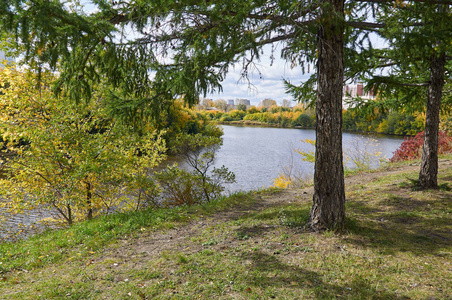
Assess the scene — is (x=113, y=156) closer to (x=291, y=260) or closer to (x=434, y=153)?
(x=291, y=260)

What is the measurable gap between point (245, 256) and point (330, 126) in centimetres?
219

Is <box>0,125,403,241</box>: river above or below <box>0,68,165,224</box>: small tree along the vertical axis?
below

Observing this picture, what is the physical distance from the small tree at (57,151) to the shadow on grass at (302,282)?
189 inches

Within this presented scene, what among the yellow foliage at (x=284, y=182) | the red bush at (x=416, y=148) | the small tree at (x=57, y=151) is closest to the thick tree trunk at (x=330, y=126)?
the small tree at (x=57, y=151)

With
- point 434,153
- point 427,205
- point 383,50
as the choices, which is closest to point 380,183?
point 434,153

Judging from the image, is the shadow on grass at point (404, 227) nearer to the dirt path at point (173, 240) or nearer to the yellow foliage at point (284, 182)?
the dirt path at point (173, 240)

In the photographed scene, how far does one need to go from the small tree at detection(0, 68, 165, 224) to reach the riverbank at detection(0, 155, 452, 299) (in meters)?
1.68

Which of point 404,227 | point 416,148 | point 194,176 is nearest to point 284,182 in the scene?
point 194,176

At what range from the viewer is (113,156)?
24.2 ft

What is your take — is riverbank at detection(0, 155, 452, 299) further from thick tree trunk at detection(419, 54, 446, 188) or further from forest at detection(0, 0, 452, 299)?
thick tree trunk at detection(419, 54, 446, 188)

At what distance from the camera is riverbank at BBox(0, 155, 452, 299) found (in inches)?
122

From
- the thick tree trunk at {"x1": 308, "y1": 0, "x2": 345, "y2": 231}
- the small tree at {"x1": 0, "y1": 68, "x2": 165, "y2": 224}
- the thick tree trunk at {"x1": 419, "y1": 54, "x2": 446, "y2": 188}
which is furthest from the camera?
the small tree at {"x1": 0, "y1": 68, "x2": 165, "y2": 224}

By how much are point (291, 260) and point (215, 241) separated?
1318 millimetres

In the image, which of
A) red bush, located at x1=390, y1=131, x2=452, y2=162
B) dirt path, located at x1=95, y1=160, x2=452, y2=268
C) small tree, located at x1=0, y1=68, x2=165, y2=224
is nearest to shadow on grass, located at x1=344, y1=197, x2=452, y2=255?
dirt path, located at x1=95, y1=160, x2=452, y2=268
